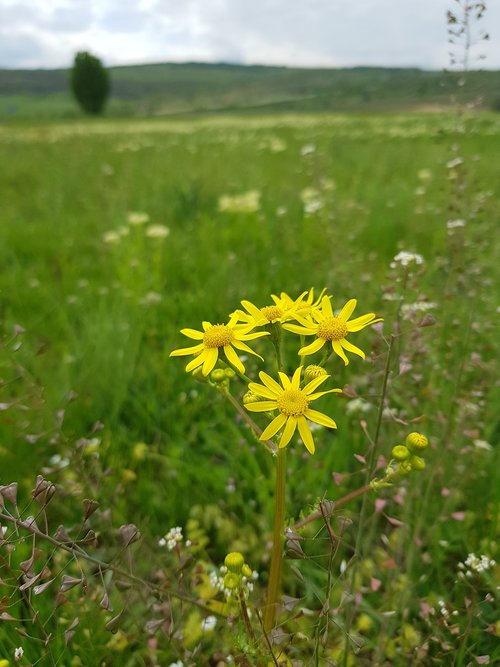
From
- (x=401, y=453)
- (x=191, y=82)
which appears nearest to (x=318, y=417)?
(x=401, y=453)

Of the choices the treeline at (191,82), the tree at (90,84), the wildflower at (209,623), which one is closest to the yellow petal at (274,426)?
the wildflower at (209,623)

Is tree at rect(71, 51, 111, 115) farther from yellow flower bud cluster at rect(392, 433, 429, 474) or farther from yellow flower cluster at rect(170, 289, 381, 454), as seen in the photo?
yellow flower bud cluster at rect(392, 433, 429, 474)

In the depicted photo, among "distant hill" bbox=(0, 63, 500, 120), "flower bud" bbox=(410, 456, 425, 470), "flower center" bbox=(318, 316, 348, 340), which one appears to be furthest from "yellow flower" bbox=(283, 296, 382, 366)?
"distant hill" bbox=(0, 63, 500, 120)

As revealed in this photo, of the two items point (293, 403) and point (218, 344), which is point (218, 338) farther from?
point (293, 403)

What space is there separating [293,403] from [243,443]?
0.97 metres

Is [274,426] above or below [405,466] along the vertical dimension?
above

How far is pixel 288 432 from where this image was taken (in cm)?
85

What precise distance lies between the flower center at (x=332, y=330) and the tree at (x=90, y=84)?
70.3m

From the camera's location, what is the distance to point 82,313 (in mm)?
2951

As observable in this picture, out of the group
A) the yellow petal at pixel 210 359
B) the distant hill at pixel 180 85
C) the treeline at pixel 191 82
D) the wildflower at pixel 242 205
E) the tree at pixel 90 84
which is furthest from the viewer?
the treeline at pixel 191 82

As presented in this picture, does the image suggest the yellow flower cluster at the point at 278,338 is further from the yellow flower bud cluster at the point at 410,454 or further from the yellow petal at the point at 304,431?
the yellow flower bud cluster at the point at 410,454

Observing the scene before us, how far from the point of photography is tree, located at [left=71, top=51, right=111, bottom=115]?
6288cm

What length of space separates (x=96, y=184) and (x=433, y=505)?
19.1 ft

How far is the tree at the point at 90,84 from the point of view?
6288 cm
